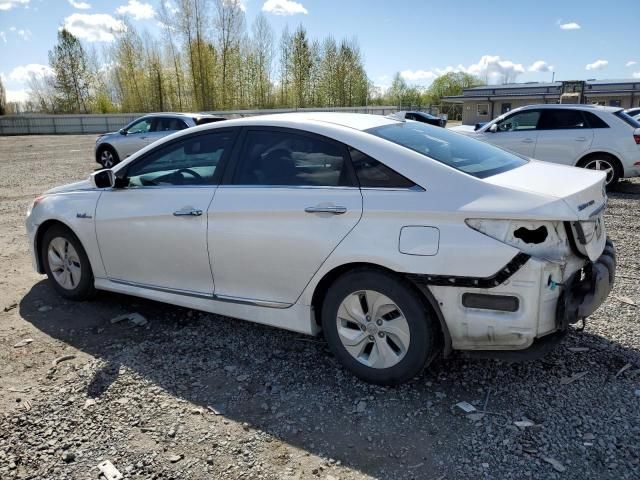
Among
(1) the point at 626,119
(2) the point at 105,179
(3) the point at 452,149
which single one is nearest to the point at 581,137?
(1) the point at 626,119

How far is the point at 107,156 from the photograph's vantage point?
1580 cm

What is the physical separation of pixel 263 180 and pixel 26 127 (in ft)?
168

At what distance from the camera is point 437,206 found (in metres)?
2.76

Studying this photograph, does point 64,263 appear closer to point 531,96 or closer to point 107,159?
point 107,159

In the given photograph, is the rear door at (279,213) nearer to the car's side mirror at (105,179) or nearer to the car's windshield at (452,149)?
the car's windshield at (452,149)

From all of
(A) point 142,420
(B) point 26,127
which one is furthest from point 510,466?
(B) point 26,127

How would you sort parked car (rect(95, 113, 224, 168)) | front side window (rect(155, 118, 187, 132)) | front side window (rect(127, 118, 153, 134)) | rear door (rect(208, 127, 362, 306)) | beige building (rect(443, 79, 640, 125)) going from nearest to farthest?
rear door (rect(208, 127, 362, 306)) < front side window (rect(155, 118, 187, 132)) < parked car (rect(95, 113, 224, 168)) < front side window (rect(127, 118, 153, 134)) < beige building (rect(443, 79, 640, 125))

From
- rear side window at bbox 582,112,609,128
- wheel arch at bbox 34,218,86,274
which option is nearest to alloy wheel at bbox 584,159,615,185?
rear side window at bbox 582,112,609,128

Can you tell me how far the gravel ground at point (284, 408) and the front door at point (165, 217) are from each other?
507mm

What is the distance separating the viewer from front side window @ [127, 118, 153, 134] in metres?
15.4

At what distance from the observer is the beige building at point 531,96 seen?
45875 millimetres

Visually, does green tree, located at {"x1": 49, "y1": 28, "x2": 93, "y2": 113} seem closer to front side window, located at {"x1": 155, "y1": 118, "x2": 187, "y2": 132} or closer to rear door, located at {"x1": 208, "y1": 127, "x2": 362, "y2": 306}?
front side window, located at {"x1": 155, "y1": 118, "x2": 187, "y2": 132}

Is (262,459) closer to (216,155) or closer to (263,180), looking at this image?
(263,180)

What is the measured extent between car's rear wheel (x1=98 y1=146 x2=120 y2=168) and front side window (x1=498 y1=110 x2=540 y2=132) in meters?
11.5
